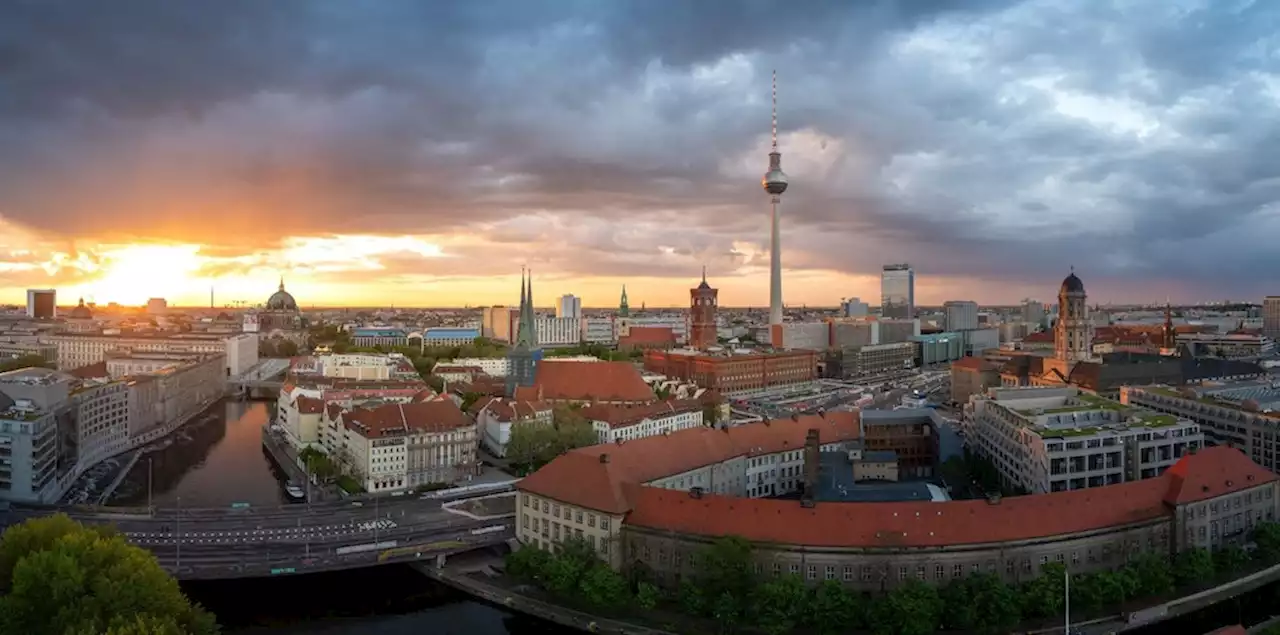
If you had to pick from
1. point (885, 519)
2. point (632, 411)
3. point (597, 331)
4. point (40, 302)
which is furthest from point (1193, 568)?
point (40, 302)

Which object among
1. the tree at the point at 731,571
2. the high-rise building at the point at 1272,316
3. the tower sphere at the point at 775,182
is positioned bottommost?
the tree at the point at 731,571

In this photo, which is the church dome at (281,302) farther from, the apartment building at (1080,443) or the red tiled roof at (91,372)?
the apartment building at (1080,443)

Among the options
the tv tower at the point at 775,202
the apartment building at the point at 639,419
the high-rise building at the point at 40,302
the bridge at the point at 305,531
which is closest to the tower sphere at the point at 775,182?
the tv tower at the point at 775,202

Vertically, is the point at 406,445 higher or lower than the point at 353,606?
higher

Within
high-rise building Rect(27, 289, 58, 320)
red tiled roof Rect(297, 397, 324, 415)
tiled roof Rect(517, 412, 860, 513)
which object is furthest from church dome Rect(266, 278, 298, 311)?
tiled roof Rect(517, 412, 860, 513)

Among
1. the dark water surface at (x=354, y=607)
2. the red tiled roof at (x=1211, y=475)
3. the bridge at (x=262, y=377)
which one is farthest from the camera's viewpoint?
the bridge at (x=262, y=377)

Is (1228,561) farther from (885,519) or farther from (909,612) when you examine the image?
(909,612)
